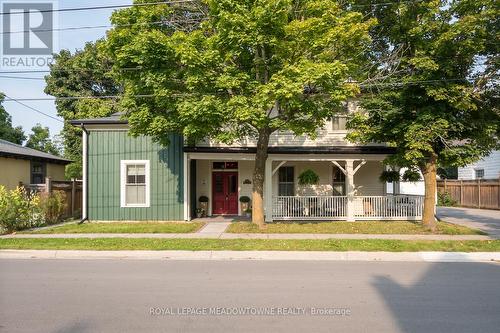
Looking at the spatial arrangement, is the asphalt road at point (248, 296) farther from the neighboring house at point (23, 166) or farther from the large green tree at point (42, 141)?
the large green tree at point (42, 141)

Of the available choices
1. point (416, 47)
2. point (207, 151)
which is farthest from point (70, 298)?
point (416, 47)

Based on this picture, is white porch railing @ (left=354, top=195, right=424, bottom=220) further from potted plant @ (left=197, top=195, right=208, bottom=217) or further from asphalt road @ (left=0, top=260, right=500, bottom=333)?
asphalt road @ (left=0, top=260, right=500, bottom=333)

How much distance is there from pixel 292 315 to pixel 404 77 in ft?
37.5

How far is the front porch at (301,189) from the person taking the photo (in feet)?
59.7

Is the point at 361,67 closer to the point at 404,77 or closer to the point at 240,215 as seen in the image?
the point at 404,77

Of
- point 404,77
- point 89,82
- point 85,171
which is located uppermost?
point 89,82

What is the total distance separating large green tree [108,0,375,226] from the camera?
39.8 ft

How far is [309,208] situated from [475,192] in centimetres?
1425

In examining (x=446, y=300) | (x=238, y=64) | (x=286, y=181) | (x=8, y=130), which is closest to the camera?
(x=446, y=300)

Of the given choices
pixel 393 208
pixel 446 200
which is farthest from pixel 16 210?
pixel 446 200

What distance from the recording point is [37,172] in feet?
78.3

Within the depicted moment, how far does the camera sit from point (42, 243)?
12281mm

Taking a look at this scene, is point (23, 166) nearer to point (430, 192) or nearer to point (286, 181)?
point (286, 181)

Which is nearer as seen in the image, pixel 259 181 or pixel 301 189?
pixel 259 181
